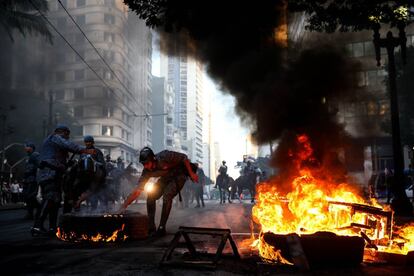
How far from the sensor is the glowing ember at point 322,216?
4871 millimetres

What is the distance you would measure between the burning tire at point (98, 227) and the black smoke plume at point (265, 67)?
13.0 ft

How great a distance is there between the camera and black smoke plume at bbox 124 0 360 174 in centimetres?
837

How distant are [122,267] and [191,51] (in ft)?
22.7

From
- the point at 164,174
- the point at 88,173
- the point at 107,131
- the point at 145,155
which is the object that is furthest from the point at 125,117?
the point at 145,155

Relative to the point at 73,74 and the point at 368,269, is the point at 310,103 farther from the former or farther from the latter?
the point at 73,74

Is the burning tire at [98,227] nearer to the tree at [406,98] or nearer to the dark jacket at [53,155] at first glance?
the dark jacket at [53,155]

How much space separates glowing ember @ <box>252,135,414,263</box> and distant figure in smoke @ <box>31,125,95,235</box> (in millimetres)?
3493

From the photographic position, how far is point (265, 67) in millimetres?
8672

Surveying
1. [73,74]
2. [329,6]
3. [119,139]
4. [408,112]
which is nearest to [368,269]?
[329,6]

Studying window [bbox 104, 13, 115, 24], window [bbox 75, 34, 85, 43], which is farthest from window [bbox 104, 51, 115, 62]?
window [bbox 104, 13, 115, 24]

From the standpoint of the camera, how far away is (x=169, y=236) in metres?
6.81

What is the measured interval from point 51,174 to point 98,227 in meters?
1.64

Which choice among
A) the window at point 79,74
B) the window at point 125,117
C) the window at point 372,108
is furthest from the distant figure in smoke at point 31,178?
the window at point 125,117

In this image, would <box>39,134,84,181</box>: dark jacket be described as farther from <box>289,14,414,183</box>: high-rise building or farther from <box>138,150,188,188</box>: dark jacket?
<box>289,14,414,183</box>: high-rise building
